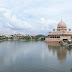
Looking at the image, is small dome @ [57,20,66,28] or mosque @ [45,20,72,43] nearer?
mosque @ [45,20,72,43]

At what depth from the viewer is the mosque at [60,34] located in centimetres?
5881

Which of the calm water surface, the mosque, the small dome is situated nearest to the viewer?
the calm water surface

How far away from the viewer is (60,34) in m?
59.5

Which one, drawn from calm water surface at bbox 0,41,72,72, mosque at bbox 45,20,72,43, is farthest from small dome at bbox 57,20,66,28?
calm water surface at bbox 0,41,72,72

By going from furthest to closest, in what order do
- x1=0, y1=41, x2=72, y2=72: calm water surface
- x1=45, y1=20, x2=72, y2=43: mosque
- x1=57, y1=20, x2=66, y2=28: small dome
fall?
1. x1=57, y1=20, x2=66, y2=28: small dome
2. x1=45, y1=20, x2=72, y2=43: mosque
3. x1=0, y1=41, x2=72, y2=72: calm water surface

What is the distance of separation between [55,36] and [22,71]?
4922 centimetres

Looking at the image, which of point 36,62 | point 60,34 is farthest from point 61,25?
point 36,62

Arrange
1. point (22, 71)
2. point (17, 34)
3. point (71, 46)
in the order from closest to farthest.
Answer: point (22, 71), point (71, 46), point (17, 34)

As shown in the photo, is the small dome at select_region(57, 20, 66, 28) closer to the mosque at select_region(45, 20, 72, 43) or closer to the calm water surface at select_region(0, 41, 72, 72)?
Result: the mosque at select_region(45, 20, 72, 43)

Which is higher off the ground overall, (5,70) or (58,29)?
(58,29)

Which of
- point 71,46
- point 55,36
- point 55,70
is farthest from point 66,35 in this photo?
point 55,70

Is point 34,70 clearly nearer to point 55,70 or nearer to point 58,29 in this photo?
point 55,70

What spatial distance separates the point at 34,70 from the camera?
43.0ft

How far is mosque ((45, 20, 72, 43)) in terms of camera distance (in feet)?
193
